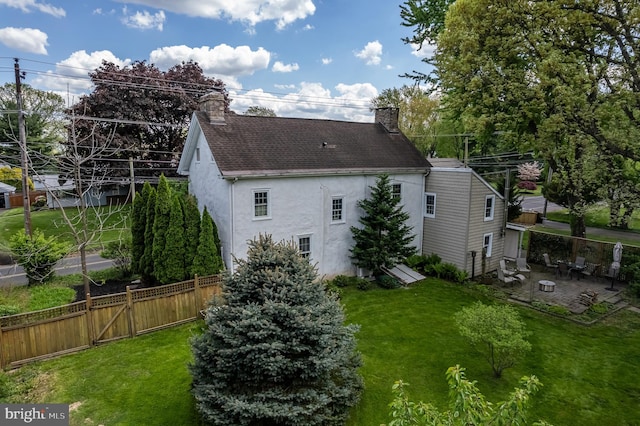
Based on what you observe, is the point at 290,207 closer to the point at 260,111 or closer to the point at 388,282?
the point at 388,282

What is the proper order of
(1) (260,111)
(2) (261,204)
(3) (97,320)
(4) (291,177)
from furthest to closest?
(1) (260,111) < (4) (291,177) < (2) (261,204) < (3) (97,320)

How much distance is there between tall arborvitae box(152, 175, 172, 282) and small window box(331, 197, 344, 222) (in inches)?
299

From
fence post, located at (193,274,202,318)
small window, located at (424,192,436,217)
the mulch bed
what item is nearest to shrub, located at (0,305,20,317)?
the mulch bed

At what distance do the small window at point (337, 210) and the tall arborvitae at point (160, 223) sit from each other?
761 centimetres

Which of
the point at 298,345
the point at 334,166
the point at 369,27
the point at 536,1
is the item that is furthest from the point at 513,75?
the point at 298,345

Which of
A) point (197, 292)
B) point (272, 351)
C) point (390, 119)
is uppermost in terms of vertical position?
point (390, 119)

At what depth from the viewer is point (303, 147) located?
60.3 ft

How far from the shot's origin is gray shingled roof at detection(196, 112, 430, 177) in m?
16.1

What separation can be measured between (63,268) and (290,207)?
12057mm

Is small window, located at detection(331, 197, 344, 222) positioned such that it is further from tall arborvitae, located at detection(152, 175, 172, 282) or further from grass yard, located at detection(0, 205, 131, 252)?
grass yard, located at detection(0, 205, 131, 252)

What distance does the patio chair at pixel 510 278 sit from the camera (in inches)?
734

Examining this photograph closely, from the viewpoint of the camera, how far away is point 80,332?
11.6 metres

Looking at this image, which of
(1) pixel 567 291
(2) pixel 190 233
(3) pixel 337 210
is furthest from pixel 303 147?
(1) pixel 567 291

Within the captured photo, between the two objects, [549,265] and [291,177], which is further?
[549,265]
